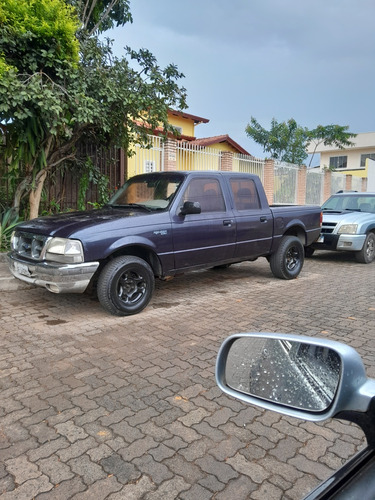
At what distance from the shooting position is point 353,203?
1007 centimetres

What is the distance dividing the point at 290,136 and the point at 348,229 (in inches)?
800

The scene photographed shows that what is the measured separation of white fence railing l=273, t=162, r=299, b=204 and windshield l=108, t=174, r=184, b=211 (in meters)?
11.8

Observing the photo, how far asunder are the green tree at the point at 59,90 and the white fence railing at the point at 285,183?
358 inches

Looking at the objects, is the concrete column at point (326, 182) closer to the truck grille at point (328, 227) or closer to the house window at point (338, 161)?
the truck grille at point (328, 227)

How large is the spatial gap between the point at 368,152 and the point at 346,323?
38.5 metres

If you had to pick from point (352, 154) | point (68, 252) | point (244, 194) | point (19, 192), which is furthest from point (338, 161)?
point (68, 252)

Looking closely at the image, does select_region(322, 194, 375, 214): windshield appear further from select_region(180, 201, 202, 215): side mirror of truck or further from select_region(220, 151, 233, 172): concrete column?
select_region(180, 201, 202, 215): side mirror of truck

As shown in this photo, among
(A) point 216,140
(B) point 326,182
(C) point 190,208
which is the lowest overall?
(C) point 190,208

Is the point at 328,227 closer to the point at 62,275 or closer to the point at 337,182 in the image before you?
the point at 62,275

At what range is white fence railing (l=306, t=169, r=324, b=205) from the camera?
1934cm

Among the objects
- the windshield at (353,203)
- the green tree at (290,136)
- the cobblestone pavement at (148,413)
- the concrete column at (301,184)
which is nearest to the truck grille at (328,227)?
the windshield at (353,203)

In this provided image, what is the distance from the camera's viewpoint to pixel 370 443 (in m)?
1.09

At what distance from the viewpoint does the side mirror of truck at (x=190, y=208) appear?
526 cm

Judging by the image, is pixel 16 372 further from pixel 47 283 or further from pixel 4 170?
pixel 4 170
